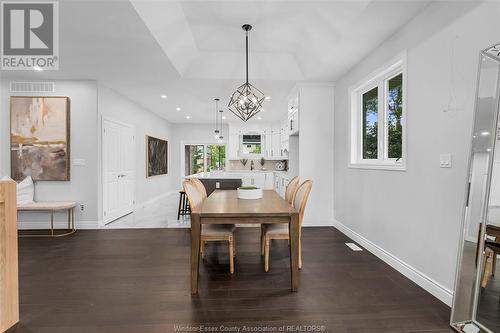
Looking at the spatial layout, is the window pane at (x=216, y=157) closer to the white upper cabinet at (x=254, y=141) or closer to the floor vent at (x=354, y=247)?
the white upper cabinet at (x=254, y=141)

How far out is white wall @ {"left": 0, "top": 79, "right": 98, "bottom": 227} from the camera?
14.4 feet

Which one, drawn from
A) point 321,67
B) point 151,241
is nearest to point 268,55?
point 321,67

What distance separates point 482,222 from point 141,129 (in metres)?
6.47

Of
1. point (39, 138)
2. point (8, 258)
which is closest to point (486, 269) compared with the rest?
point (8, 258)

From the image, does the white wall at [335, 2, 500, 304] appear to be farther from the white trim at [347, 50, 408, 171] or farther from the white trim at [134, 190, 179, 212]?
the white trim at [134, 190, 179, 212]

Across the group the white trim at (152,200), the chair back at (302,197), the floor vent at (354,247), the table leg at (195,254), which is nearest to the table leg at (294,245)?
the chair back at (302,197)

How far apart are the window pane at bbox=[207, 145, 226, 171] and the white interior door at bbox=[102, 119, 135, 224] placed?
11.8 feet

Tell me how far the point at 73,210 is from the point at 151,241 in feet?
5.73

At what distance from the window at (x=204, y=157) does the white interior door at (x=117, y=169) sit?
138 inches

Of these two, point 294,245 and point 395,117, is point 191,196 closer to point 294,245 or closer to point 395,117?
point 294,245

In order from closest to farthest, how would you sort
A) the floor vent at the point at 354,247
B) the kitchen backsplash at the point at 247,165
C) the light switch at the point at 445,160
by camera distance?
the light switch at the point at 445,160
the floor vent at the point at 354,247
the kitchen backsplash at the point at 247,165

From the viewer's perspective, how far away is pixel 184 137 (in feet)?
30.4

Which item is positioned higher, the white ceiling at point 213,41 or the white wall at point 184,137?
the white ceiling at point 213,41

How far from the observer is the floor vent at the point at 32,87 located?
4.34 metres
